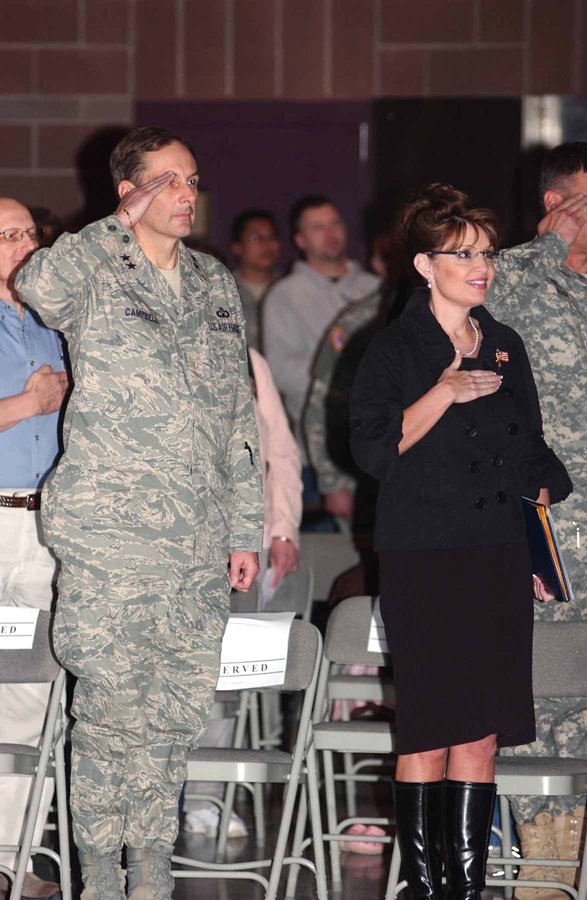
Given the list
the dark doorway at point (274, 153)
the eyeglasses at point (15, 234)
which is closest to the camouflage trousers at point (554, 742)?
the eyeglasses at point (15, 234)

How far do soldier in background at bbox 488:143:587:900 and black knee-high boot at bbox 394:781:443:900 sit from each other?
1.89 ft

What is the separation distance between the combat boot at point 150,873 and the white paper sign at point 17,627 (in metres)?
0.54

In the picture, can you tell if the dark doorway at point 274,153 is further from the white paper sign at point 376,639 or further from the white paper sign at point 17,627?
the white paper sign at point 17,627

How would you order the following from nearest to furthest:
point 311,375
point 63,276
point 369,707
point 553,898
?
point 63,276, point 553,898, point 369,707, point 311,375

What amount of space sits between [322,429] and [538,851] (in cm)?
230

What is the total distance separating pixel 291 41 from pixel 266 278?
4.03ft

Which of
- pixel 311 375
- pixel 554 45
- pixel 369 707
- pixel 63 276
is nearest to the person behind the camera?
pixel 63 276

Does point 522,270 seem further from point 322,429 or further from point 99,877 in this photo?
point 322,429

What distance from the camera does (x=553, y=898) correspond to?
3207mm

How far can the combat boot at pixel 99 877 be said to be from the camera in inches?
113

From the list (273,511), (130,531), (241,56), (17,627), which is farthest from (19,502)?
(241,56)

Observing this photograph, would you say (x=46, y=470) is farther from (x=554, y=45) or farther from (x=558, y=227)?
(x=554, y=45)

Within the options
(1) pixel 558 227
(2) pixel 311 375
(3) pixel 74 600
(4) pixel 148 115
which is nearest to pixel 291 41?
(4) pixel 148 115

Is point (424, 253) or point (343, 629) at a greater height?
point (424, 253)
